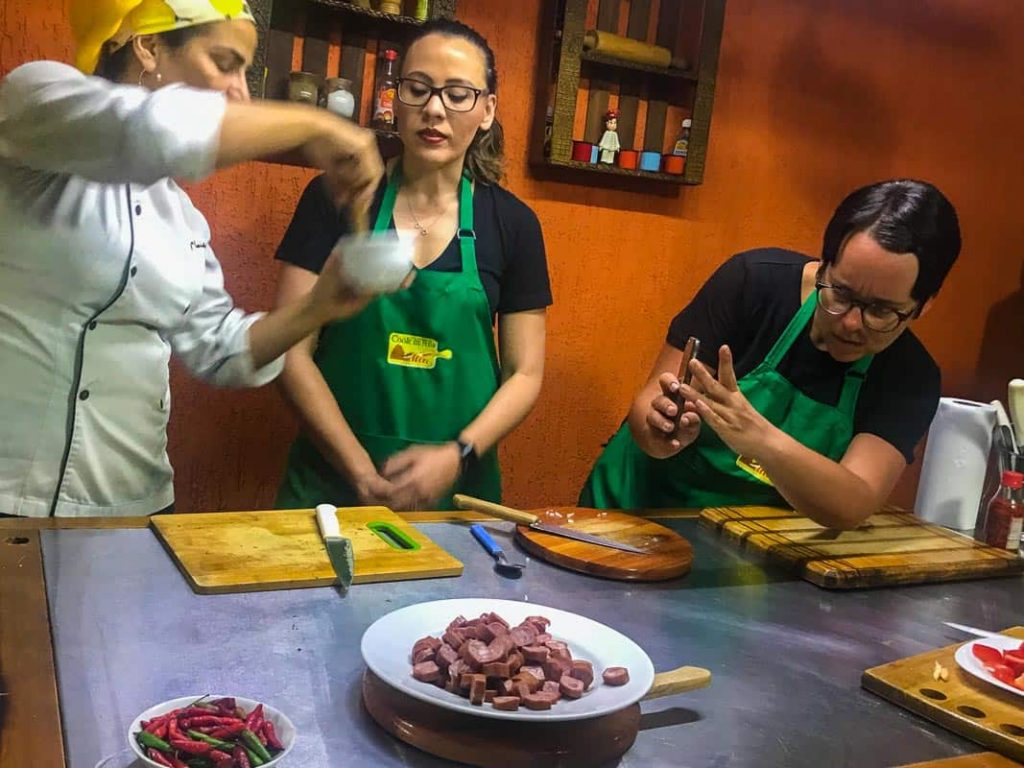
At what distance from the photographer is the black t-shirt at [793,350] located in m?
1.67

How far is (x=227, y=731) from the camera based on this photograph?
0.71 meters

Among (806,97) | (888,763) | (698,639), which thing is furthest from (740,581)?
(806,97)

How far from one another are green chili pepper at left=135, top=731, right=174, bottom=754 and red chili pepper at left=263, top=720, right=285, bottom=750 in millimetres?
70

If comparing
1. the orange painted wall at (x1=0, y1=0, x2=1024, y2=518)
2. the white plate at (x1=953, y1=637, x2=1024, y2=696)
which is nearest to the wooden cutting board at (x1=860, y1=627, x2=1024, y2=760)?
the white plate at (x1=953, y1=637, x2=1024, y2=696)

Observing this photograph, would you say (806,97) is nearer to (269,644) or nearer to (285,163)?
(285,163)

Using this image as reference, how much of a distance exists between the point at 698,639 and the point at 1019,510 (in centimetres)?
86

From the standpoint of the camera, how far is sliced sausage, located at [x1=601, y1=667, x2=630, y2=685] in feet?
2.89

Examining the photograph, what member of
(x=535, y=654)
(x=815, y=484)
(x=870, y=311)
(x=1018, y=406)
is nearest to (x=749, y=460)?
(x=815, y=484)

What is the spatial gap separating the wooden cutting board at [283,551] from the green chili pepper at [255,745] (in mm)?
375

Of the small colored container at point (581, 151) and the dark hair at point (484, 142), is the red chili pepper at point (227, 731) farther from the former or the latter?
the small colored container at point (581, 151)

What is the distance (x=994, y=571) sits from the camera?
5.00ft

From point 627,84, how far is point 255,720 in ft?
6.89

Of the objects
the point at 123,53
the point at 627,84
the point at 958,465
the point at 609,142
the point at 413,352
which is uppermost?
the point at 627,84

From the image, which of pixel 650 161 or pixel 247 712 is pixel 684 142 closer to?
pixel 650 161
